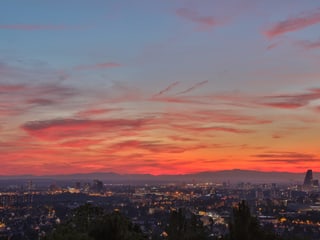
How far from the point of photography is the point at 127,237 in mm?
15398

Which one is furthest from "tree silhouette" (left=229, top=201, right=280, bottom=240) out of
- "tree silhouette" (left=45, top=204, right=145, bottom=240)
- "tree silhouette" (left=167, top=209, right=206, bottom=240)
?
"tree silhouette" (left=167, top=209, right=206, bottom=240)

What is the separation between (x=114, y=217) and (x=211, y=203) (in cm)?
14860

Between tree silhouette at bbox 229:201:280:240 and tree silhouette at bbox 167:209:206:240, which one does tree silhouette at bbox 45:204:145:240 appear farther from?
tree silhouette at bbox 167:209:206:240

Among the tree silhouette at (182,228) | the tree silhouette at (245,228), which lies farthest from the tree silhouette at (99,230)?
the tree silhouette at (182,228)

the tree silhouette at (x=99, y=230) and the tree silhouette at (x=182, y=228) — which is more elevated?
the tree silhouette at (x=99, y=230)

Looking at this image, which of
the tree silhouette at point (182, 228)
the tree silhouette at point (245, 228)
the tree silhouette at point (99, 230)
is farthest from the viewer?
the tree silhouette at point (182, 228)

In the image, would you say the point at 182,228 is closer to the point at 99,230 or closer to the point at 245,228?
the point at 245,228

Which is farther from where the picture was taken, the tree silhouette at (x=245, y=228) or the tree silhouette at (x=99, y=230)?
the tree silhouette at (x=245, y=228)

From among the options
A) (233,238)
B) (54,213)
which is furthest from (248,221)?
(54,213)

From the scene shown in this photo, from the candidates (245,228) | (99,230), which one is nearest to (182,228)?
(245,228)

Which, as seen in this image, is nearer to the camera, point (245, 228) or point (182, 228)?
point (245, 228)

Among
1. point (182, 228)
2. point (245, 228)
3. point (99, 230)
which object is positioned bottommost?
point (182, 228)

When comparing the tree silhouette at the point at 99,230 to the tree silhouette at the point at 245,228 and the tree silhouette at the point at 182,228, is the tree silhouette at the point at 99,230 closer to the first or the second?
the tree silhouette at the point at 245,228

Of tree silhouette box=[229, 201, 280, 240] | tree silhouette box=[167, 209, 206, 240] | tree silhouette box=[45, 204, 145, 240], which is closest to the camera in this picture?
tree silhouette box=[45, 204, 145, 240]
